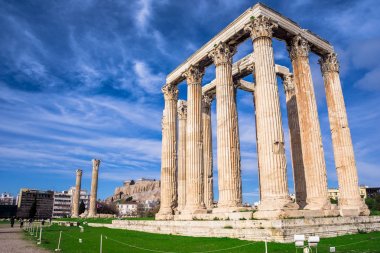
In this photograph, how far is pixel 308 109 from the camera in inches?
968

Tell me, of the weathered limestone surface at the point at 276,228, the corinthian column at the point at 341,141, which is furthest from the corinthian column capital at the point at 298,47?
the weathered limestone surface at the point at 276,228

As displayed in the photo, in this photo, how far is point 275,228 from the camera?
1576 cm

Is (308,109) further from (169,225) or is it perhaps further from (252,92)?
(169,225)

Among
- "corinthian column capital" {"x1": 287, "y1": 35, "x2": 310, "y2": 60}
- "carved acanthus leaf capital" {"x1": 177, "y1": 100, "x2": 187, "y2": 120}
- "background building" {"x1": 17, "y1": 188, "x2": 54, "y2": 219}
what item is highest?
"corinthian column capital" {"x1": 287, "y1": 35, "x2": 310, "y2": 60}

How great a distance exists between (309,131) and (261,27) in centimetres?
886

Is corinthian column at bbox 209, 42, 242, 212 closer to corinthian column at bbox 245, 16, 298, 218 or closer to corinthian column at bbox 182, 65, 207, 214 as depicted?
corinthian column at bbox 245, 16, 298, 218

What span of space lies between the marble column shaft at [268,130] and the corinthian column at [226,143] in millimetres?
2840

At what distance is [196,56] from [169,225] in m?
16.3

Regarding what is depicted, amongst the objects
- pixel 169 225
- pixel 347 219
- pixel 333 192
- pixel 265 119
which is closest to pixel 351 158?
pixel 347 219

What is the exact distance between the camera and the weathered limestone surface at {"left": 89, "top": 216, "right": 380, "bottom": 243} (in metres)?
15.8

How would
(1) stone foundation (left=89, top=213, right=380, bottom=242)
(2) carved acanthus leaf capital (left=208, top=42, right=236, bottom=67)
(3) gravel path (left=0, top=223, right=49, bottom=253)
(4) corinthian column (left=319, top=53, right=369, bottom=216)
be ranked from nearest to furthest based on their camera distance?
(1) stone foundation (left=89, top=213, right=380, bottom=242) → (3) gravel path (left=0, top=223, right=49, bottom=253) → (4) corinthian column (left=319, top=53, right=369, bottom=216) → (2) carved acanthus leaf capital (left=208, top=42, right=236, bottom=67)

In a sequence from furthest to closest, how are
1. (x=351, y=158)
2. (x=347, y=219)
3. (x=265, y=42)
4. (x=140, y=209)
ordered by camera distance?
(x=140, y=209) → (x=351, y=158) → (x=265, y=42) → (x=347, y=219)

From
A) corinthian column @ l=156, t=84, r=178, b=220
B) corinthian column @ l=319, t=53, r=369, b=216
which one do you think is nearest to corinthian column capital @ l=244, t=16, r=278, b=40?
corinthian column @ l=319, t=53, r=369, b=216

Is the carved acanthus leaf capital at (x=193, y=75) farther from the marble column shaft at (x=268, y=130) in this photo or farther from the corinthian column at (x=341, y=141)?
the corinthian column at (x=341, y=141)
